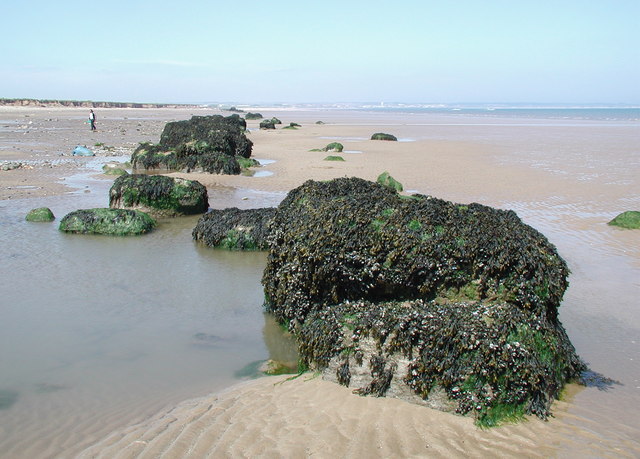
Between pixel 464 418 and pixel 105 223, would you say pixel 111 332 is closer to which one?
pixel 464 418

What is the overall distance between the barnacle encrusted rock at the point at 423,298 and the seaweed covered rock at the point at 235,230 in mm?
2614

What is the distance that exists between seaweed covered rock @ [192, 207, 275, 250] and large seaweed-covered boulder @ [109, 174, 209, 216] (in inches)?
77.1

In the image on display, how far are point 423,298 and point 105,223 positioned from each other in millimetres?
6395

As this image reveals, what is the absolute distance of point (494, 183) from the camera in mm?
15633

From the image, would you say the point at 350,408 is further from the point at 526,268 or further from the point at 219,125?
the point at 219,125

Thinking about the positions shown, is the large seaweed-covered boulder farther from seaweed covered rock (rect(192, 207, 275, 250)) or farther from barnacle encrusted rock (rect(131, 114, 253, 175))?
barnacle encrusted rock (rect(131, 114, 253, 175))

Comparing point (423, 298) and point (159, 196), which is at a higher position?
point (423, 298)

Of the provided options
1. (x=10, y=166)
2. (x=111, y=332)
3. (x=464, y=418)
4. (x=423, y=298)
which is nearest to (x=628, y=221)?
(x=423, y=298)

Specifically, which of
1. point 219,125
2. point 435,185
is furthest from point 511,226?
point 219,125

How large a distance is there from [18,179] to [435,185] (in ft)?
36.0

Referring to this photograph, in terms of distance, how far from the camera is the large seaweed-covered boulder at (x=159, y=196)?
11352mm

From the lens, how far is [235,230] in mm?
9172

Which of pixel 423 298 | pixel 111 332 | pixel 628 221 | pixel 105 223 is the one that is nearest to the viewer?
pixel 423 298

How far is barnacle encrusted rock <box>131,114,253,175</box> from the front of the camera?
17.7 meters
